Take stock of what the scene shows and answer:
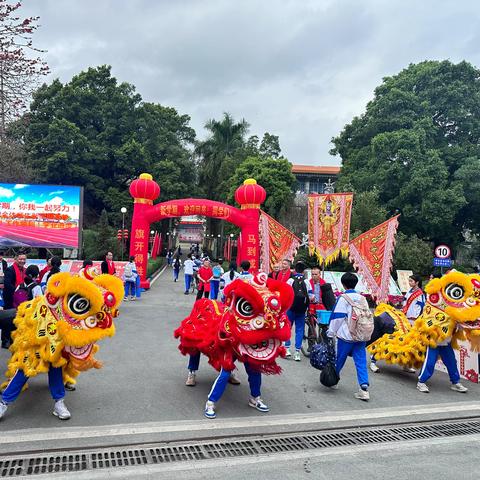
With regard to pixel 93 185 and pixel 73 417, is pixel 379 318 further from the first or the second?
pixel 93 185

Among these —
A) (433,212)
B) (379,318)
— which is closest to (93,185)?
(433,212)

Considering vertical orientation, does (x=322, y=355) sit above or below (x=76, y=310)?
below

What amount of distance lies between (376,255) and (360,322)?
7.54 m

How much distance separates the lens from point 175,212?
18.2m

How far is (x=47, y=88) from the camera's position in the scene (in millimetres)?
31797

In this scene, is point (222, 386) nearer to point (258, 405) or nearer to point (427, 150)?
point (258, 405)

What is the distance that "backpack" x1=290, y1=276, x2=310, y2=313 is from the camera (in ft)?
24.1

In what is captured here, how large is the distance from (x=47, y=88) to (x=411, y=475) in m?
34.5

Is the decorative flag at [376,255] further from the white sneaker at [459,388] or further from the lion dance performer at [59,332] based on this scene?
the lion dance performer at [59,332]

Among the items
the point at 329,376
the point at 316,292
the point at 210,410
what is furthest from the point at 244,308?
the point at 316,292

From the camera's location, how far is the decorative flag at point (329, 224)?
13.0 metres

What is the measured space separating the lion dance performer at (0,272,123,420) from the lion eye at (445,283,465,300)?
177 inches

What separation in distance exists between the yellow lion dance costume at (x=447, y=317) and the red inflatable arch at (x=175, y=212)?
12.2 meters

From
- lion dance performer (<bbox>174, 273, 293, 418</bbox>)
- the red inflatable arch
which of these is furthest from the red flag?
lion dance performer (<bbox>174, 273, 293, 418</bbox>)
